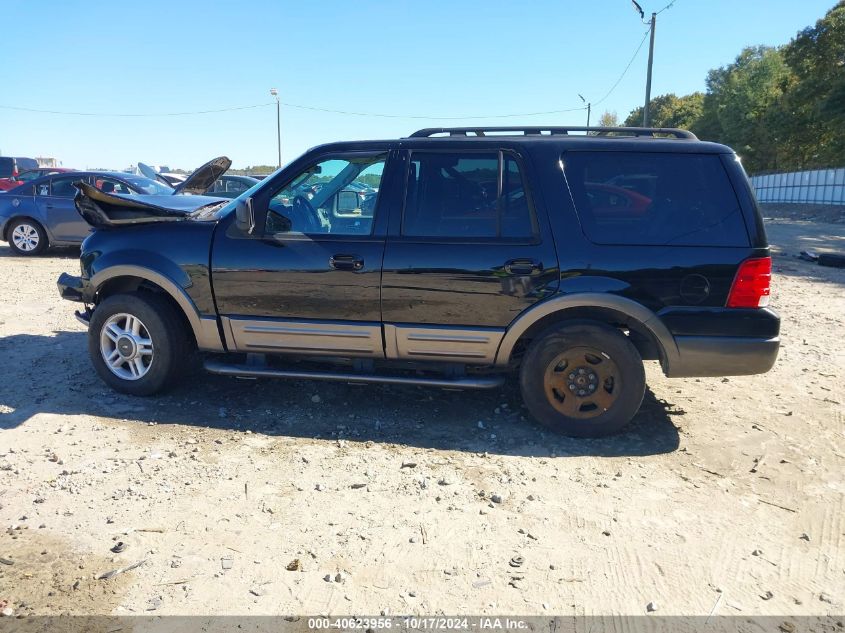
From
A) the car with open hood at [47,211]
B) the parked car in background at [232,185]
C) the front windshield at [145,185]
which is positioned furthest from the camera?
the parked car in background at [232,185]

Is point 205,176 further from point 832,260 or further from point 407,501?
point 832,260

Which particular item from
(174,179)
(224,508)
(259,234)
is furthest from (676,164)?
(174,179)

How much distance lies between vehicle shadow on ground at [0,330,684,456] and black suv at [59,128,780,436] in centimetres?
22

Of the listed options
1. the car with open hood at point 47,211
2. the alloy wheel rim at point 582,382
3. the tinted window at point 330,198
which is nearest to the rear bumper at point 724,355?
the alloy wheel rim at point 582,382

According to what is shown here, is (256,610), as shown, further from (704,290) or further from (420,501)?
(704,290)

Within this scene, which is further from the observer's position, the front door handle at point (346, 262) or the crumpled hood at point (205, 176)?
the crumpled hood at point (205, 176)

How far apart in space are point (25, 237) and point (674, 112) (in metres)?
76.1

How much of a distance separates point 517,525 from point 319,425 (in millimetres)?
1738

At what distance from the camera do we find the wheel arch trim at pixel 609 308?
394 cm

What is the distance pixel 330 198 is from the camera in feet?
14.6

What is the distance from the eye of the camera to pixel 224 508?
130 inches

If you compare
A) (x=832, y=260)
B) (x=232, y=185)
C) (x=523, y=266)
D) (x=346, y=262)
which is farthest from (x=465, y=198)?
(x=232, y=185)

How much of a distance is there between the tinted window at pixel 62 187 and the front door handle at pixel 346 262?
383 inches

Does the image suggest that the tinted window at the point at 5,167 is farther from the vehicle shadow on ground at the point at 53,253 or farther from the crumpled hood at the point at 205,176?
the crumpled hood at the point at 205,176
